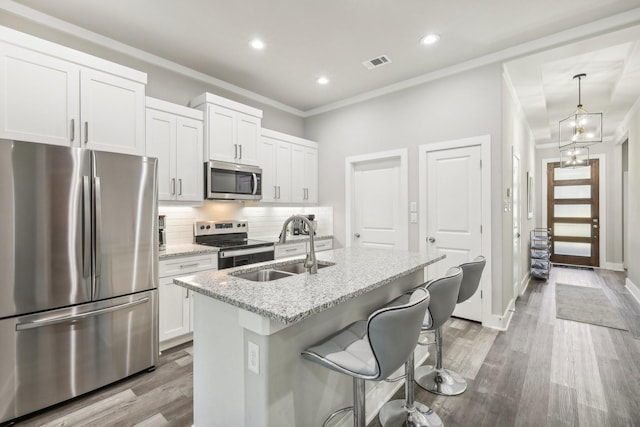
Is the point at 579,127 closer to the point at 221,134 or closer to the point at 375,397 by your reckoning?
the point at 375,397

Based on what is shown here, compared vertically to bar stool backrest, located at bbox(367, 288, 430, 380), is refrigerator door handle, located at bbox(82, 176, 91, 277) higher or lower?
higher

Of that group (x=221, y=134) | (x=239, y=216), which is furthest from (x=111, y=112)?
(x=239, y=216)

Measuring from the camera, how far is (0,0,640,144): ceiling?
250 centimetres

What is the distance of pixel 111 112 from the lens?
2.58 meters

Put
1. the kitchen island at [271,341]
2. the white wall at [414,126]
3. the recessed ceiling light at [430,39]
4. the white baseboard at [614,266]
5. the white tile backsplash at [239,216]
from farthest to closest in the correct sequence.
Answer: the white baseboard at [614,266]
the white tile backsplash at [239,216]
the white wall at [414,126]
the recessed ceiling light at [430,39]
the kitchen island at [271,341]

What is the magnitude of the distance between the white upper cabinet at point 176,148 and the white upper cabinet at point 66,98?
0.22m

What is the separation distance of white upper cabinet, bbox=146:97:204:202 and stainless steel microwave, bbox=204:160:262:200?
0.10 meters

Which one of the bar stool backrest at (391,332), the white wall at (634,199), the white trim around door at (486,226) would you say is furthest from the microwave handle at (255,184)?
the white wall at (634,199)

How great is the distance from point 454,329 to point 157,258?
122 inches

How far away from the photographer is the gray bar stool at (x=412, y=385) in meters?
1.78

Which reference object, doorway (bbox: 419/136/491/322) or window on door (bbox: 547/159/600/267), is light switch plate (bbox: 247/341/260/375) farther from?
window on door (bbox: 547/159/600/267)

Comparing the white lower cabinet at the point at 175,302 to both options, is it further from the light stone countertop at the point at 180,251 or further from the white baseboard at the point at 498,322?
the white baseboard at the point at 498,322

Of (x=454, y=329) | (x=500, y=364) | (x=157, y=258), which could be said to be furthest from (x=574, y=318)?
(x=157, y=258)

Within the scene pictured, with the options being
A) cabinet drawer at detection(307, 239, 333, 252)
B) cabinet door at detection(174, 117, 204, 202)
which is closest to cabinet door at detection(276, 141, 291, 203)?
cabinet drawer at detection(307, 239, 333, 252)
